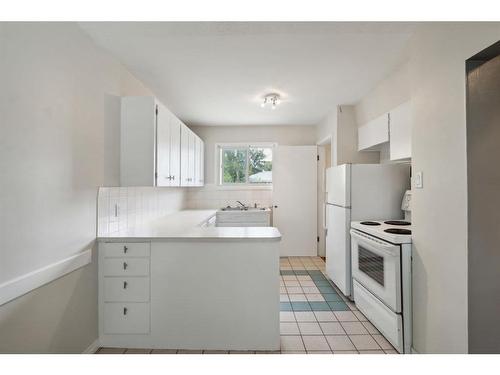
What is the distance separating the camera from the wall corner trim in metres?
1.17

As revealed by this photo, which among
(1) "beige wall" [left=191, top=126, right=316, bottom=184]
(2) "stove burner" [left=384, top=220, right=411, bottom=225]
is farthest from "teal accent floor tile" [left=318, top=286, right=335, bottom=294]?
(1) "beige wall" [left=191, top=126, right=316, bottom=184]

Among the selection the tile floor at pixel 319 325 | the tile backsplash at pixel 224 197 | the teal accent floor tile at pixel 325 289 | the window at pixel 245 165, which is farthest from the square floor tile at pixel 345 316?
the window at pixel 245 165

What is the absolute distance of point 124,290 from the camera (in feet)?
6.17

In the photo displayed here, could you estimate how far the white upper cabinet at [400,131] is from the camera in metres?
2.19

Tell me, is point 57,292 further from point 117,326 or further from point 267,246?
point 267,246

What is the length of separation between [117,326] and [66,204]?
98 cm

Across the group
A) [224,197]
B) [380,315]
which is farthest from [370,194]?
[224,197]

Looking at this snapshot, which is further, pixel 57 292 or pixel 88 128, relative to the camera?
pixel 88 128

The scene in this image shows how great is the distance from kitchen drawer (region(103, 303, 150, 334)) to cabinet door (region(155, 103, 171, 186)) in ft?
3.14

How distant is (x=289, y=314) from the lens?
7.91 ft

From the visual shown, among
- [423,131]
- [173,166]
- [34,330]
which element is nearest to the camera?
[34,330]

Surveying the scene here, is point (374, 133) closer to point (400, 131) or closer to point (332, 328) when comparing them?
point (400, 131)
